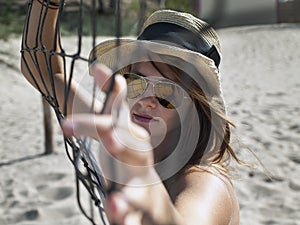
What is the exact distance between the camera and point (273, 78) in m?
5.69

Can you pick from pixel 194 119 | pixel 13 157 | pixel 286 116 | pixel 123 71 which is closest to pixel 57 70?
pixel 123 71

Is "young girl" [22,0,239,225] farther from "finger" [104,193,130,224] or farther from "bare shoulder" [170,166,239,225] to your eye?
"finger" [104,193,130,224]

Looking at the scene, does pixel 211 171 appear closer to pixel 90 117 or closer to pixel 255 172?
pixel 90 117

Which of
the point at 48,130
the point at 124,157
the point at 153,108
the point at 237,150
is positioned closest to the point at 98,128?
the point at 124,157

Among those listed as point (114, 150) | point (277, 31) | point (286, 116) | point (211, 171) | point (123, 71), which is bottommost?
point (277, 31)

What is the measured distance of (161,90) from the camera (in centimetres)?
95

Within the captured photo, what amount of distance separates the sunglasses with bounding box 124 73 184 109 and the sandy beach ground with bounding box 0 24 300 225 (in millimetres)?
222

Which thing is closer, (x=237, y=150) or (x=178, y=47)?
(x=178, y=47)

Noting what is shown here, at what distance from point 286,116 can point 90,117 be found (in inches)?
136

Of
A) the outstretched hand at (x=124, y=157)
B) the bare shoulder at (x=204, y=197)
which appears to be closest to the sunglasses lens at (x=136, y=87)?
the bare shoulder at (x=204, y=197)

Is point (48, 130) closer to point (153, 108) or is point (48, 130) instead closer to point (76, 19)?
point (153, 108)

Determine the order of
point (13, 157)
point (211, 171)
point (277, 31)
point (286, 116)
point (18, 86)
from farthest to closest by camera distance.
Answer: point (277, 31) → point (18, 86) → point (286, 116) → point (13, 157) → point (211, 171)

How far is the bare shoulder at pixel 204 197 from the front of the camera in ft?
2.39

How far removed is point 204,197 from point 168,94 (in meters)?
0.21
